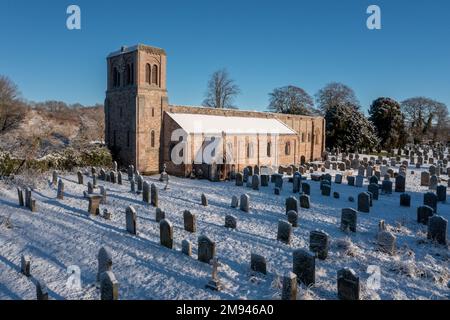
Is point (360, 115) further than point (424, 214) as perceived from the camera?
Yes

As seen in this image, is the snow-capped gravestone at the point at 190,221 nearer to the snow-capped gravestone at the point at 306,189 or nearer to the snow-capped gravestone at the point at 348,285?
the snow-capped gravestone at the point at 348,285

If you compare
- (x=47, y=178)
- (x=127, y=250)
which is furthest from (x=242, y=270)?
(x=47, y=178)

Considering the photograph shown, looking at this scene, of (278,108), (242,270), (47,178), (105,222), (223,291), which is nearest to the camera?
(223,291)

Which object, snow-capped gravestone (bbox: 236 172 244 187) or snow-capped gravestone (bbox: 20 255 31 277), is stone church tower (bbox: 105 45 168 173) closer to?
snow-capped gravestone (bbox: 236 172 244 187)

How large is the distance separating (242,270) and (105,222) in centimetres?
575

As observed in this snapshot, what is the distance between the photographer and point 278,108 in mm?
60250

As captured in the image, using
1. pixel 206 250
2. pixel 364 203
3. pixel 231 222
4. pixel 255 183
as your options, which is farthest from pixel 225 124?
pixel 206 250

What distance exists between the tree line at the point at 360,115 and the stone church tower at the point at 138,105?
92.8ft

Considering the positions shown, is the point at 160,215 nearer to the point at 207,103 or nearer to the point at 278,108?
the point at 207,103

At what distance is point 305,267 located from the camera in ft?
23.6

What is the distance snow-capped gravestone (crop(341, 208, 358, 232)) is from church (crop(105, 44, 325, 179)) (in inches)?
462

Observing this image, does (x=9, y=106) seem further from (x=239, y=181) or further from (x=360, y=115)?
(x=360, y=115)

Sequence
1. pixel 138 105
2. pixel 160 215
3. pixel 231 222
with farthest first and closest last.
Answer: pixel 138 105, pixel 160 215, pixel 231 222

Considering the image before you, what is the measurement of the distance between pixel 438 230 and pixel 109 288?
9430mm
